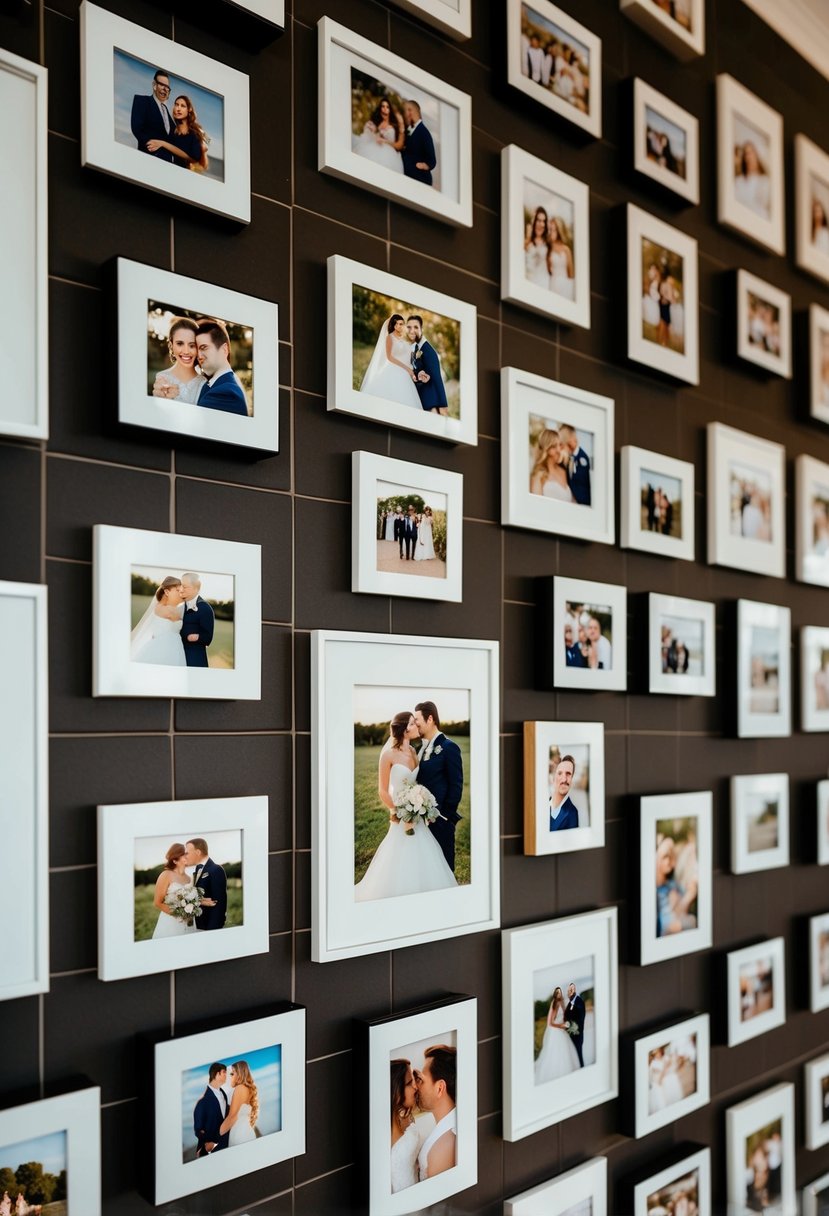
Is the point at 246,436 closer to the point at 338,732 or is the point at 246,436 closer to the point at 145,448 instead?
the point at 145,448

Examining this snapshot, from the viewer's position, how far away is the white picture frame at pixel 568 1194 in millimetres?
1517

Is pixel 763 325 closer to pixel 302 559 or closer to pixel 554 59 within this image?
pixel 554 59

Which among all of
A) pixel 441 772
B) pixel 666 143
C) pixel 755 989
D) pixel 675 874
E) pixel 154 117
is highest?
pixel 666 143

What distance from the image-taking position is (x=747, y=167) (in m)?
2.14

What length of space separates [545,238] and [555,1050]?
4.03 ft

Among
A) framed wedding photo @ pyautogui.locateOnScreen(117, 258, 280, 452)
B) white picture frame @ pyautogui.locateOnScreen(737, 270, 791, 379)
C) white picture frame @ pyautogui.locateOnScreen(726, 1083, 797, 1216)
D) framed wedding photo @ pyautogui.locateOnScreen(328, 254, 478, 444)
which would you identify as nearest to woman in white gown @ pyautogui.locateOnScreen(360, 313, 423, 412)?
framed wedding photo @ pyautogui.locateOnScreen(328, 254, 478, 444)

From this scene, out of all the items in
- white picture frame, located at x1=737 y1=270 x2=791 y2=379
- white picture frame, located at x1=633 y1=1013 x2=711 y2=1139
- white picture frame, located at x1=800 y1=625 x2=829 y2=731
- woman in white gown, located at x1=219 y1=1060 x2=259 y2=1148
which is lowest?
white picture frame, located at x1=633 y1=1013 x2=711 y2=1139

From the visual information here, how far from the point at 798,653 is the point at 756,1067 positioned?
83cm

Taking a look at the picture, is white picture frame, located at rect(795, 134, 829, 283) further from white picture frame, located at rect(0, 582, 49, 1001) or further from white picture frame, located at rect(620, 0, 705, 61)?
white picture frame, located at rect(0, 582, 49, 1001)

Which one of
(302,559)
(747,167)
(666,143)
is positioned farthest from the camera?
(747,167)

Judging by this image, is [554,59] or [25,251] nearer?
[25,251]

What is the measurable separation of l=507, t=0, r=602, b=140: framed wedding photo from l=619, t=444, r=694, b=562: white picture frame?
54cm

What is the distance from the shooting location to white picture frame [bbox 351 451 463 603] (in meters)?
1.32

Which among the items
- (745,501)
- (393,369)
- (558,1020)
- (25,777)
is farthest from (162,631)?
(745,501)
